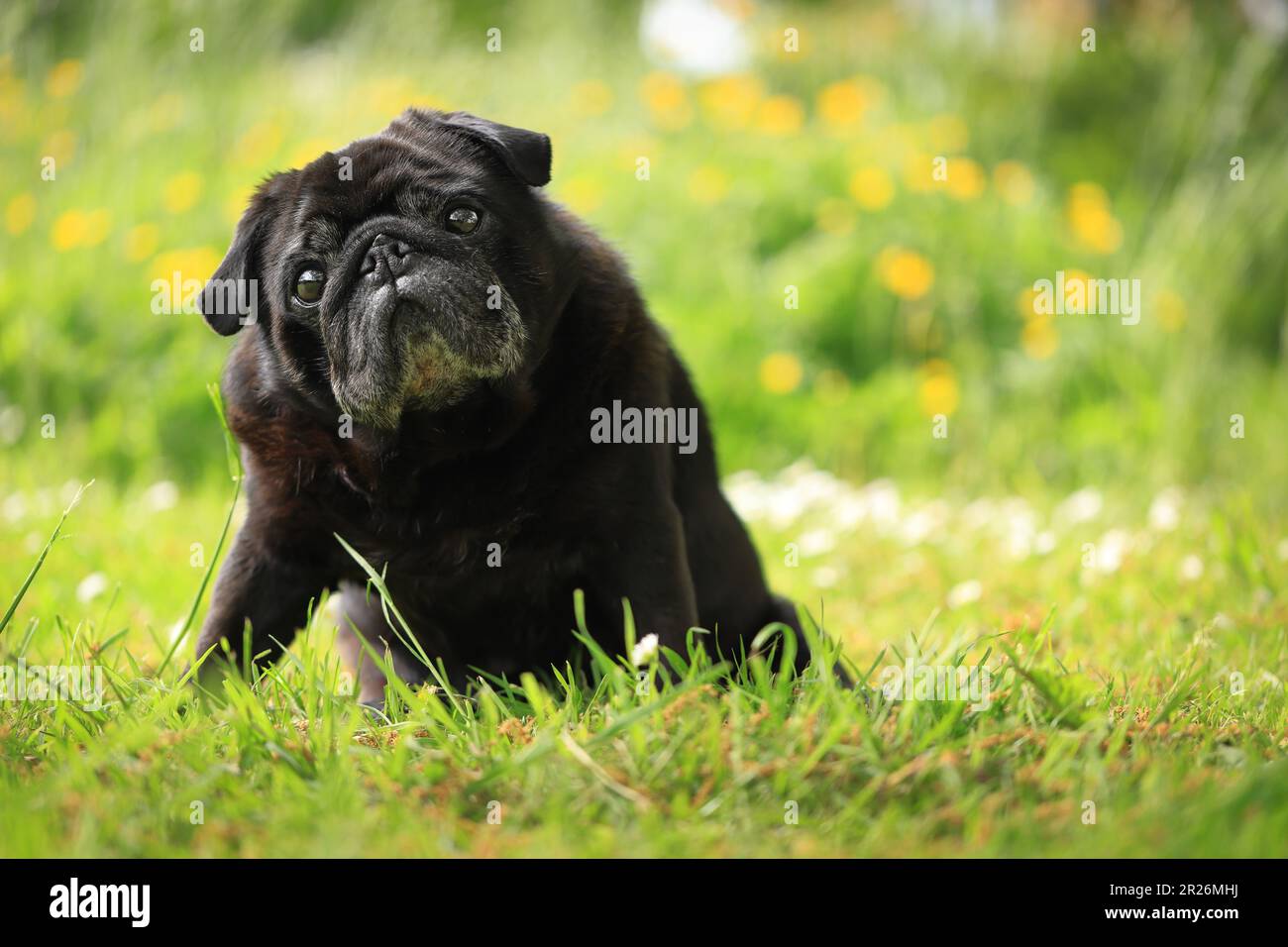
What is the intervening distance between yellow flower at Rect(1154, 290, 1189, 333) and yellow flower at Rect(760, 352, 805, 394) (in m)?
1.95

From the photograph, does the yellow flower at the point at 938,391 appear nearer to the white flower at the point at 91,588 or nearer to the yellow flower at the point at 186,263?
the yellow flower at the point at 186,263

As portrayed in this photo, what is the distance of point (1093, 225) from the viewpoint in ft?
23.8

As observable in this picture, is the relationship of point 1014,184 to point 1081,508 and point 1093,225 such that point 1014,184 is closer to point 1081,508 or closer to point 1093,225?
point 1093,225

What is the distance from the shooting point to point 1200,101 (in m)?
9.35

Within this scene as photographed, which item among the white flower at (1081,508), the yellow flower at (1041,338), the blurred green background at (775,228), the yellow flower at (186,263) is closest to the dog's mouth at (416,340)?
the blurred green background at (775,228)

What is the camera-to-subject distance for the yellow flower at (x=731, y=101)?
8.45 m

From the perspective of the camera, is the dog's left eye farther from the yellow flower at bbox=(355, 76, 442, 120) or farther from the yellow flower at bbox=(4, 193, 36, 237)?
the yellow flower at bbox=(355, 76, 442, 120)

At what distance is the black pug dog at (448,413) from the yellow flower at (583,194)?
464 centimetres

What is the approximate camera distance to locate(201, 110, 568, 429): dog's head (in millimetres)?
2824

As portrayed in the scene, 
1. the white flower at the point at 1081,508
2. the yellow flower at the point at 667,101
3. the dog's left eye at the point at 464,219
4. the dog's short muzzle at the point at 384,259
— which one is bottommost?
the white flower at the point at 1081,508

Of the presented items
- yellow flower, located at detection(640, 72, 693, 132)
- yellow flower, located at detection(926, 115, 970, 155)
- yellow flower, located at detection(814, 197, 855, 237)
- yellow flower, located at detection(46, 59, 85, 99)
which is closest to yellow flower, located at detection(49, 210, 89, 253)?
yellow flower, located at detection(46, 59, 85, 99)

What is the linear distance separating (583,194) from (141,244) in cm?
256
